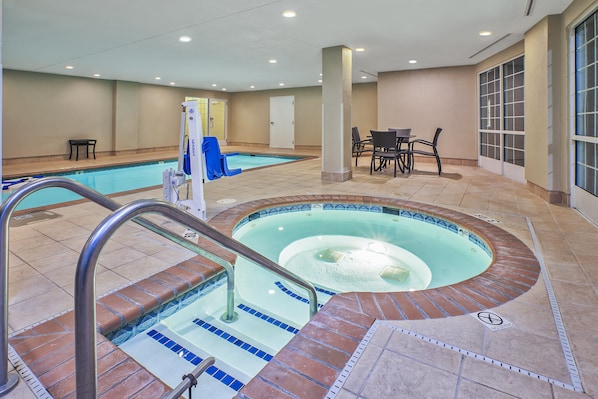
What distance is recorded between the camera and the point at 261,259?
153 centimetres

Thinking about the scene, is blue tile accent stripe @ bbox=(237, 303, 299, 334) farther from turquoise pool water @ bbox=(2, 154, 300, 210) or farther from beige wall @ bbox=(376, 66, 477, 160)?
beige wall @ bbox=(376, 66, 477, 160)

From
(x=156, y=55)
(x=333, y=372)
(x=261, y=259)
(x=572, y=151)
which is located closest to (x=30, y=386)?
(x=261, y=259)

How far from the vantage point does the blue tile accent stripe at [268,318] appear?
2038 mm

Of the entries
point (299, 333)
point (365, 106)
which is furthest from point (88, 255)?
point (365, 106)

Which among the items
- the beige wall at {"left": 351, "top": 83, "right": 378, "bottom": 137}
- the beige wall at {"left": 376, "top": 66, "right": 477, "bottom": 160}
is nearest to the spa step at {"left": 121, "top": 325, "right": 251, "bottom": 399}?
the beige wall at {"left": 376, "top": 66, "right": 477, "bottom": 160}

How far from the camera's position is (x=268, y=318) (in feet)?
7.00

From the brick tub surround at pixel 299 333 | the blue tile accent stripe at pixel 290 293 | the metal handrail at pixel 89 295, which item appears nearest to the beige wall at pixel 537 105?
the brick tub surround at pixel 299 333

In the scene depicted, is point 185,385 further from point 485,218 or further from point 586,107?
point 586,107

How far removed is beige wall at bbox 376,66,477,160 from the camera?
25.8 feet

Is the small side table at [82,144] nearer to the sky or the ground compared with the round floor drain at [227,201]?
nearer to the sky

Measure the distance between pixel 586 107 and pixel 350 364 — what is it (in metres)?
4.11

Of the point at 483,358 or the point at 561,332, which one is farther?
the point at 561,332

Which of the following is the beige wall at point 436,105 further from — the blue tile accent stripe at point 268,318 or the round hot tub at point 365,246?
the blue tile accent stripe at point 268,318

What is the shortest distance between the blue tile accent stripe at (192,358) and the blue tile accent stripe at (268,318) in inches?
19.4
